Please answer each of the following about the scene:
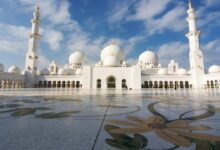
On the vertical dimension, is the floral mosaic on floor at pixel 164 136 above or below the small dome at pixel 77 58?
below

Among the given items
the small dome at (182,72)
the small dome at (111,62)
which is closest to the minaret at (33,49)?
the small dome at (111,62)

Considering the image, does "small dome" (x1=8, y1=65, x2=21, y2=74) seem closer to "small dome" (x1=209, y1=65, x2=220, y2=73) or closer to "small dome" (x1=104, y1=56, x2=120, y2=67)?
"small dome" (x1=104, y1=56, x2=120, y2=67)

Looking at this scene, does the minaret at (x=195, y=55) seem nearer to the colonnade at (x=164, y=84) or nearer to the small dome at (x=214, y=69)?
the colonnade at (x=164, y=84)

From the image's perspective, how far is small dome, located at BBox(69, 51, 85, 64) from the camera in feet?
108

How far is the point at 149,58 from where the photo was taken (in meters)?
31.6

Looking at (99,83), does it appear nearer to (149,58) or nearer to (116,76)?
(116,76)

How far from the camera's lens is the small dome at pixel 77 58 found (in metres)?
33.0

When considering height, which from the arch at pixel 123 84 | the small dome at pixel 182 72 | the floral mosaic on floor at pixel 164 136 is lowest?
the floral mosaic on floor at pixel 164 136

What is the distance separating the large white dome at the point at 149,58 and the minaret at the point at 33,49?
68.9 feet

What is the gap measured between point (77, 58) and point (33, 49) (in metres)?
9.62

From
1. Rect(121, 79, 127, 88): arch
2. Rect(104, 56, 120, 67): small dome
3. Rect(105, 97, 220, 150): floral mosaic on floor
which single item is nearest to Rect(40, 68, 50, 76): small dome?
Rect(104, 56, 120, 67): small dome

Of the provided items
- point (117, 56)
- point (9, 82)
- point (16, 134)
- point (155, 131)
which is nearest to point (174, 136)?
point (155, 131)

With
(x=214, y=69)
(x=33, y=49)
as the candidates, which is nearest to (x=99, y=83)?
(x=33, y=49)

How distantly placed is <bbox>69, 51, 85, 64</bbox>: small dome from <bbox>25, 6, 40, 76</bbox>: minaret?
8.57 m
